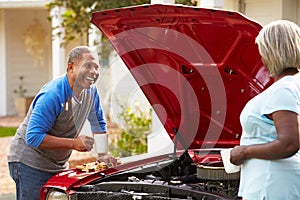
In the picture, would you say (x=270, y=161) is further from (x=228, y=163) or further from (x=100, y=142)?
(x=100, y=142)

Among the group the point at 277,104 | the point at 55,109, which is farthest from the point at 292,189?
the point at 55,109

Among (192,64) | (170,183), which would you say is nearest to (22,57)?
(192,64)

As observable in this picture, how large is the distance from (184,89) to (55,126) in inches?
36.7

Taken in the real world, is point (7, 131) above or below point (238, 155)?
below

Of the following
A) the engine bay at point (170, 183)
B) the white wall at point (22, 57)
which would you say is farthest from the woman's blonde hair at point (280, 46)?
the white wall at point (22, 57)

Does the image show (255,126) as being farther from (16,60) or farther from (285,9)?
(16,60)

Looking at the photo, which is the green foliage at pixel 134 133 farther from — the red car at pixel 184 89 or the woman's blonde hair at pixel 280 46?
the woman's blonde hair at pixel 280 46

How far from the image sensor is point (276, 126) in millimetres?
3252

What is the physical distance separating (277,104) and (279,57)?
213 millimetres

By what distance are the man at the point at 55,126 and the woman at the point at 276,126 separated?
1.72 meters

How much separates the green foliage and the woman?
21.0 feet

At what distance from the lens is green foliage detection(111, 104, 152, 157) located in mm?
9969

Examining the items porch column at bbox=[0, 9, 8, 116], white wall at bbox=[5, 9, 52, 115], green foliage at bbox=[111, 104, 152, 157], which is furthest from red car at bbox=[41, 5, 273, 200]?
white wall at bbox=[5, 9, 52, 115]

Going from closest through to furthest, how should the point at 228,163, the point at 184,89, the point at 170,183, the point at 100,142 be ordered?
the point at 228,163 → the point at 170,183 → the point at 184,89 → the point at 100,142
